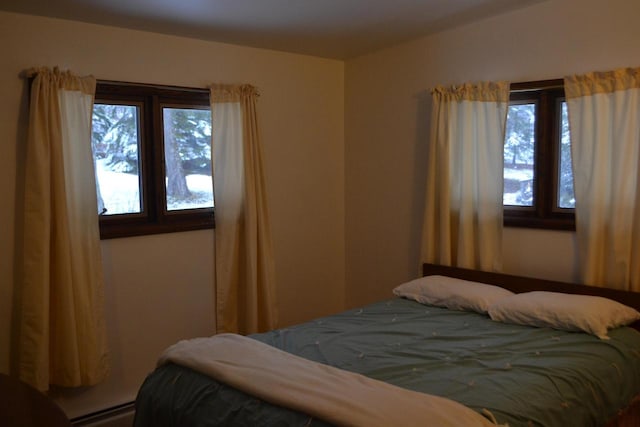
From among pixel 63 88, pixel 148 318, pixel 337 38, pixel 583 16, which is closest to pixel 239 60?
pixel 337 38

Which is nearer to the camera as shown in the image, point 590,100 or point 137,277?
point 590,100

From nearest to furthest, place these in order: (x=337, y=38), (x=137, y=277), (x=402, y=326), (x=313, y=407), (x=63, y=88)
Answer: (x=313, y=407) → (x=402, y=326) → (x=63, y=88) → (x=137, y=277) → (x=337, y=38)

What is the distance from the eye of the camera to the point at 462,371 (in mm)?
2156

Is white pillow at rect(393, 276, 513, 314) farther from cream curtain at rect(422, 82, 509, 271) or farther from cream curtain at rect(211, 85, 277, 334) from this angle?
cream curtain at rect(211, 85, 277, 334)

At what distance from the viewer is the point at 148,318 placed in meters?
3.42

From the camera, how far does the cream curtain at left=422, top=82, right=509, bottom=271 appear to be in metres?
3.23

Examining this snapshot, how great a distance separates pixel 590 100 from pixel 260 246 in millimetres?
2181

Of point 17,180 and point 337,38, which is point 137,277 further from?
point 337,38

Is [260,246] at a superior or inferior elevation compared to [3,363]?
superior

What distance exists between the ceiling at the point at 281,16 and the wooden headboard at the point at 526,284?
1.56 metres

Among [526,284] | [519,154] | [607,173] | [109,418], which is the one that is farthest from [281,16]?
[109,418]

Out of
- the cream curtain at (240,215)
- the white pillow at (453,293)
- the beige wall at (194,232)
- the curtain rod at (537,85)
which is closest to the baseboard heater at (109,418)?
the beige wall at (194,232)

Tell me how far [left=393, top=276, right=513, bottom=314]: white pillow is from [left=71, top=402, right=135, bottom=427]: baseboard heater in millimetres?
1814

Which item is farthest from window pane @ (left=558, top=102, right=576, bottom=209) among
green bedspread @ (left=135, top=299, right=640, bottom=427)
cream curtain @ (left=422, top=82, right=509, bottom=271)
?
green bedspread @ (left=135, top=299, right=640, bottom=427)
